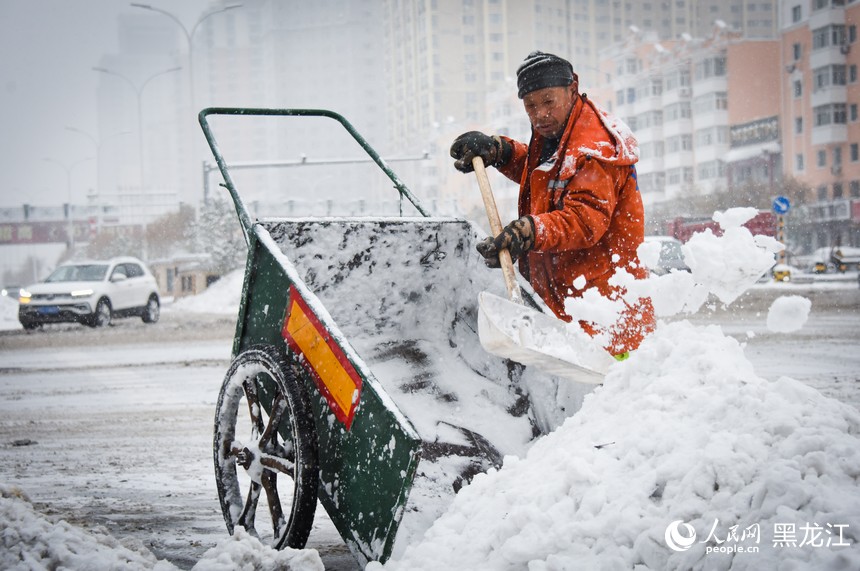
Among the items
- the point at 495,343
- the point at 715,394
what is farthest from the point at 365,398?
the point at 715,394

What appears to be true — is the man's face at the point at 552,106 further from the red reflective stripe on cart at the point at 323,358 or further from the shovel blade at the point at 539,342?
the red reflective stripe on cart at the point at 323,358

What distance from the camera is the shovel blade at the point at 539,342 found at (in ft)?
9.31

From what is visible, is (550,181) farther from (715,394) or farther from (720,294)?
(715,394)

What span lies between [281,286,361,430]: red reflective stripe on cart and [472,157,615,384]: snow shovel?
0.54m

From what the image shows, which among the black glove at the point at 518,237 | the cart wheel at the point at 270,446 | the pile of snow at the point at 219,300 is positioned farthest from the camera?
the pile of snow at the point at 219,300

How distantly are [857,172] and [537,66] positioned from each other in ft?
153

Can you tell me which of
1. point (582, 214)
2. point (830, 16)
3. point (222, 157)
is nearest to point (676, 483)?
point (582, 214)

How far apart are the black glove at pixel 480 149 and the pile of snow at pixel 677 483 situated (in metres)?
1.41

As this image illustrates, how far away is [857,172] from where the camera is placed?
44.4m

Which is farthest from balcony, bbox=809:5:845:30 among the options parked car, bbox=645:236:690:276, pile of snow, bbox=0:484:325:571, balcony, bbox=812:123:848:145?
pile of snow, bbox=0:484:325:571

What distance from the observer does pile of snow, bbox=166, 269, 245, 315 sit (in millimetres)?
23777

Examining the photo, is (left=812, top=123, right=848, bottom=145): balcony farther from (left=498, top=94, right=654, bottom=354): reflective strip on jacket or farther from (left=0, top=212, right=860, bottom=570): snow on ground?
(left=0, top=212, right=860, bottom=570): snow on ground

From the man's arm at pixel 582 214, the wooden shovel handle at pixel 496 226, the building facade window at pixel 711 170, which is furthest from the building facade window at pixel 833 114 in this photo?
the man's arm at pixel 582 214

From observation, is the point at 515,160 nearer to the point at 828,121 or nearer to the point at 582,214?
the point at 582,214
